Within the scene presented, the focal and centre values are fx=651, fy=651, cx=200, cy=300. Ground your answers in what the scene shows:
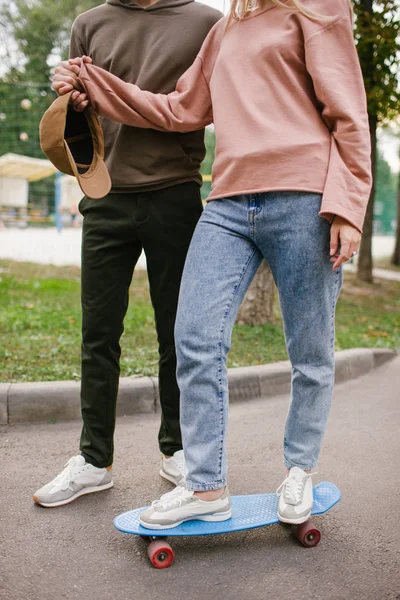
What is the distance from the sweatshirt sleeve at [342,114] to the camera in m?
2.10

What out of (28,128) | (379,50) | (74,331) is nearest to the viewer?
(74,331)

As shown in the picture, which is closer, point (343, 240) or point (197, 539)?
point (343, 240)

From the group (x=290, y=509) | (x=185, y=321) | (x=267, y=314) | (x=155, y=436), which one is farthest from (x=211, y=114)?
(x=267, y=314)

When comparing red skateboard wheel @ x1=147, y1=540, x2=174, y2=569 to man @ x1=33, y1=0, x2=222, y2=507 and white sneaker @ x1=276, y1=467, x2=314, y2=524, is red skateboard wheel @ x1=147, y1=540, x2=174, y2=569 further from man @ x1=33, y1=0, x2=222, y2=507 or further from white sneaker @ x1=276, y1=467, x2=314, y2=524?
man @ x1=33, y1=0, x2=222, y2=507

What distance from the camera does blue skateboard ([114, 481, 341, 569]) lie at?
2164 millimetres

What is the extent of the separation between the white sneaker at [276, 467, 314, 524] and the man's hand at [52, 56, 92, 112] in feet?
5.15

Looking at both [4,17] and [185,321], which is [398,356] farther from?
[4,17]

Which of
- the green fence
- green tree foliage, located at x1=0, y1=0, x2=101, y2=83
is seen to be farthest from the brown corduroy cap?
green tree foliage, located at x1=0, y1=0, x2=101, y2=83

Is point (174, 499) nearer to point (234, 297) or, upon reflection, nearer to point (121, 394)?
point (234, 297)

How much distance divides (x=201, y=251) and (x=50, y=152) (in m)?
0.71

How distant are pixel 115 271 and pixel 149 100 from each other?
2.25ft

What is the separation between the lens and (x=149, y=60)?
8.36 feet

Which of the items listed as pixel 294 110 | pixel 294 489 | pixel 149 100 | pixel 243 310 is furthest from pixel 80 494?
pixel 243 310

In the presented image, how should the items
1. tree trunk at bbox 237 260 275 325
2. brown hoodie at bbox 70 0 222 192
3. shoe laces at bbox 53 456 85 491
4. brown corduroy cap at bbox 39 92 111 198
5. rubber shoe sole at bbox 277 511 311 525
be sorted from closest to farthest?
1. rubber shoe sole at bbox 277 511 311 525
2. brown corduroy cap at bbox 39 92 111 198
3. brown hoodie at bbox 70 0 222 192
4. shoe laces at bbox 53 456 85 491
5. tree trunk at bbox 237 260 275 325
